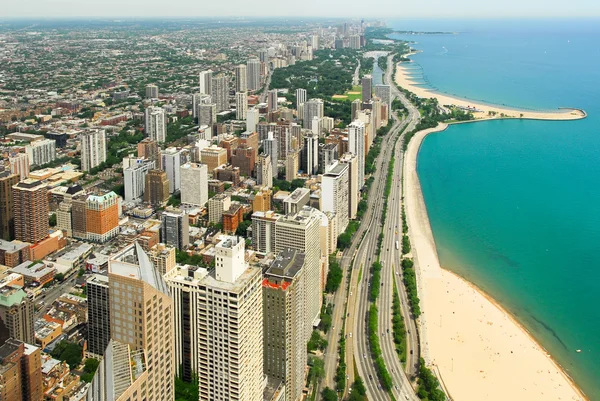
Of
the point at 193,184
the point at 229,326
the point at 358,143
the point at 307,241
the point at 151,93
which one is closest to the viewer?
the point at 229,326

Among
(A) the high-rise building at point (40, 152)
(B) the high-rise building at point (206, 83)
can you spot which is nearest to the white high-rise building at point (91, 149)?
(A) the high-rise building at point (40, 152)

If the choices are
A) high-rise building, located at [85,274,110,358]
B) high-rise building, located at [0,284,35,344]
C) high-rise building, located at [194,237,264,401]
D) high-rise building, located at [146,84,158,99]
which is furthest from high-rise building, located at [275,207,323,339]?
high-rise building, located at [146,84,158,99]

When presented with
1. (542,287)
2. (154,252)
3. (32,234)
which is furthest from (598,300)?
(32,234)

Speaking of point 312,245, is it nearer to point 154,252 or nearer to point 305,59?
point 154,252

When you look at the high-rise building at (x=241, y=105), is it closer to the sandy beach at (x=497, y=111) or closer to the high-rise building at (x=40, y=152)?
the high-rise building at (x=40, y=152)

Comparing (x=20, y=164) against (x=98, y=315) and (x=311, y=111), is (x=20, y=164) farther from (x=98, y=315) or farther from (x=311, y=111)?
(x=311, y=111)

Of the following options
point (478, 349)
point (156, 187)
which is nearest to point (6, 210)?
point (156, 187)
